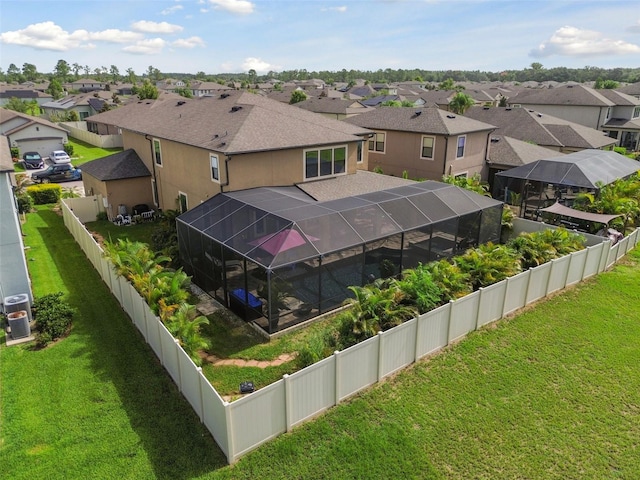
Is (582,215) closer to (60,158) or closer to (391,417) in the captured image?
(391,417)

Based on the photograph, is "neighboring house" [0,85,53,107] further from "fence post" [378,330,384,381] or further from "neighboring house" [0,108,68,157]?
"fence post" [378,330,384,381]

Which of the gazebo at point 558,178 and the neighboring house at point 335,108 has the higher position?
the neighboring house at point 335,108

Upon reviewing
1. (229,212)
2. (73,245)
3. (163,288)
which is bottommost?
(73,245)

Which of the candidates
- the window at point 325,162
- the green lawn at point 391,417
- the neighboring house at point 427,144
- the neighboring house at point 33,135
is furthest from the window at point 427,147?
the neighboring house at point 33,135

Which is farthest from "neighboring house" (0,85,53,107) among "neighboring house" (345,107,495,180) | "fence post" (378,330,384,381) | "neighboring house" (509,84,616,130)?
"fence post" (378,330,384,381)

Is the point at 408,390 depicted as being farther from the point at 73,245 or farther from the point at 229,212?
the point at 73,245

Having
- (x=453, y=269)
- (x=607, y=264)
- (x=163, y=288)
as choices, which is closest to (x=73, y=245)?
(x=163, y=288)

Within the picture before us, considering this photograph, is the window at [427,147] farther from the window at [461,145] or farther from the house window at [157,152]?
the house window at [157,152]
